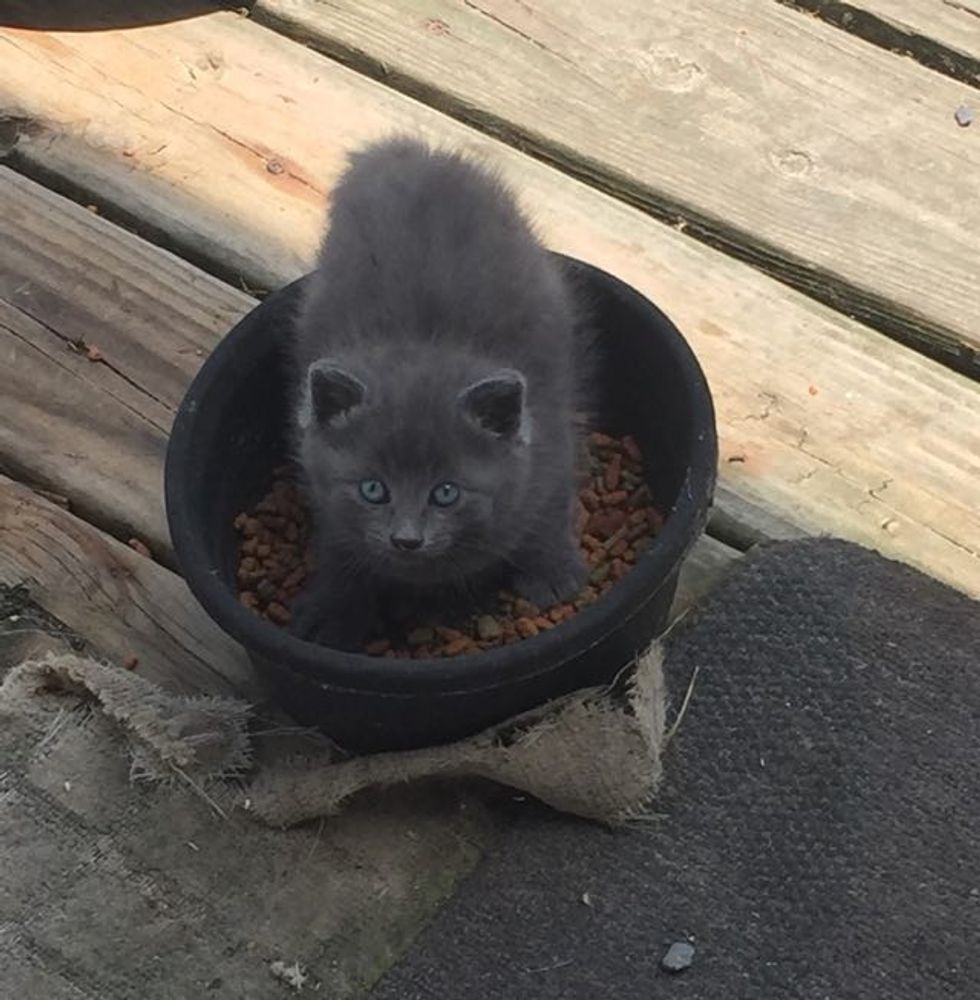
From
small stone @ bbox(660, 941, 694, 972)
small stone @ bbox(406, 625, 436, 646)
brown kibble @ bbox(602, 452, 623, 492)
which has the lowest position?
small stone @ bbox(660, 941, 694, 972)

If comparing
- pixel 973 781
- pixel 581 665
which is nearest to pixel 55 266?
pixel 581 665

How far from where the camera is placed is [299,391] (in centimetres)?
201

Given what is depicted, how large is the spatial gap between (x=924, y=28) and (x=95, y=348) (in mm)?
1433

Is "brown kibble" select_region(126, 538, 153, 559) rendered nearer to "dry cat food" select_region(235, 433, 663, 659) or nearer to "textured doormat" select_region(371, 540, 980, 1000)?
"dry cat food" select_region(235, 433, 663, 659)

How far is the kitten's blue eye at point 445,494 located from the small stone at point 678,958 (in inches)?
22.2

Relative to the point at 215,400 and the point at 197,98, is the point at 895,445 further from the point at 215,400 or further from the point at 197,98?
the point at 197,98

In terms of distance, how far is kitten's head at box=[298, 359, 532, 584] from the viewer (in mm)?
1797

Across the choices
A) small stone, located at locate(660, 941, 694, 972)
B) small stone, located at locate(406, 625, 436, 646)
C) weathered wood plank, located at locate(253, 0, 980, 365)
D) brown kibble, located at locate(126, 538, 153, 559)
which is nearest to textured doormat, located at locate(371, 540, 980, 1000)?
small stone, located at locate(660, 941, 694, 972)

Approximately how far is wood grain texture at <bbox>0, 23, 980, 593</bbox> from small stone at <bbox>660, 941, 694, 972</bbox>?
0.63 meters

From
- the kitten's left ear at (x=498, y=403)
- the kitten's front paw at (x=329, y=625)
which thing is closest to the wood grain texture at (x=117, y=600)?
the kitten's front paw at (x=329, y=625)

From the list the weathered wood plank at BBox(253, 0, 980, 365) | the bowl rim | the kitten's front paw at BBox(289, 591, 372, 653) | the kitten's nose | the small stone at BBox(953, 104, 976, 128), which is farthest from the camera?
the small stone at BBox(953, 104, 976, 128)

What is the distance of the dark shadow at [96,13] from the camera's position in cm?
269

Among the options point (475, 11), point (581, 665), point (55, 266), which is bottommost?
point (55, 266)

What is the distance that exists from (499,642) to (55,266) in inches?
37.2
